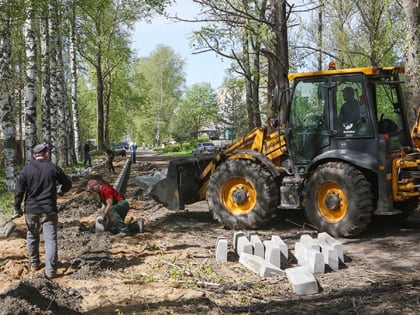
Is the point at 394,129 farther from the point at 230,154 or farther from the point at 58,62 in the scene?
the point at 58,62

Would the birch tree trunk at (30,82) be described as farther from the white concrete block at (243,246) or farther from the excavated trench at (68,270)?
the white concrete block at (243,246)

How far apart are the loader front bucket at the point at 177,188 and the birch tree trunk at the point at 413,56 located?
5437 mm

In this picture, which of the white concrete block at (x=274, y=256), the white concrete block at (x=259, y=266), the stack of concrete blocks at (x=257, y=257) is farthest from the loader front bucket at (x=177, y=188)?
the white concrete block at (x=274, y=256)

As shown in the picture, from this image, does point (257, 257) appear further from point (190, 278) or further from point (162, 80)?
point (162, 80)

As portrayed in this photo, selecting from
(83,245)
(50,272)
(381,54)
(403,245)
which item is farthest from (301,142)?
(381,54)

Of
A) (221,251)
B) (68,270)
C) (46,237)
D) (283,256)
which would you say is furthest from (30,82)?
(283,256)

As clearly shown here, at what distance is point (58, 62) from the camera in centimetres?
2480

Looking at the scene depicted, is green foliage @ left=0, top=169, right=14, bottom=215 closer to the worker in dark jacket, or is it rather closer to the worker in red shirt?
the worker in red shirt

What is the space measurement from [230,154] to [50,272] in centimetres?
467

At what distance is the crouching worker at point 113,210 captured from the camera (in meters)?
8.81

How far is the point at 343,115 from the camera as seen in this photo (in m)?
8.77

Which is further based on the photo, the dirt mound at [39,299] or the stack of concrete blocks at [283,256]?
the stack of concrete blocks at [283,256]

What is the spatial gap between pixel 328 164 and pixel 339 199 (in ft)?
2.10

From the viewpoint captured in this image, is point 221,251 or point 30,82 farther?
point 30,82
